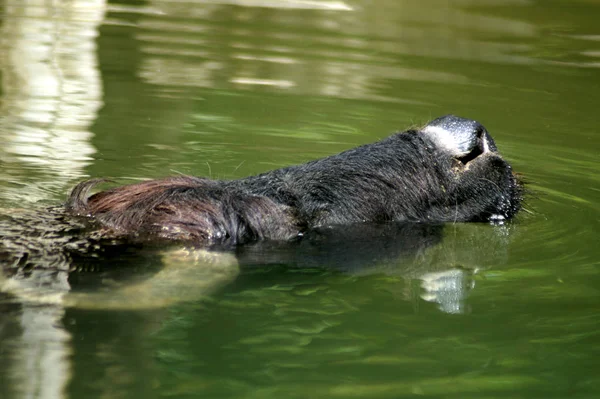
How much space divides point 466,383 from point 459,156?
1974mm

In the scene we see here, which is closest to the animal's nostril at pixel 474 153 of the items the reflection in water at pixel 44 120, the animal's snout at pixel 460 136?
the animal's snout at pixel 460 136

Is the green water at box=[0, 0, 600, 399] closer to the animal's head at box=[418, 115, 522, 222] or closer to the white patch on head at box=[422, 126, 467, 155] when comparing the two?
the animal's head at box=[418, 115, 522, 222]

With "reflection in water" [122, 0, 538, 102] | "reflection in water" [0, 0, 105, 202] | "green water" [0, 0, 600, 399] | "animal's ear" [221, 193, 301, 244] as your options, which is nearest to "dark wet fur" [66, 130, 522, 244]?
"animal's ear" [221, 193, 301, 244]

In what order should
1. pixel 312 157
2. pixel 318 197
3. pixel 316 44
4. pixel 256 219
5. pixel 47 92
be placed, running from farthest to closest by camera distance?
pixel 316 44, pixel 47 92, pixel 312 157, pixel 318 197, pixel 256 219

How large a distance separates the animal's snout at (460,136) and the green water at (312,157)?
1.36 ft

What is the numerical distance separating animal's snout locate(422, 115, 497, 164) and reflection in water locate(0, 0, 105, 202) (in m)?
2.21

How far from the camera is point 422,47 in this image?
11.9m

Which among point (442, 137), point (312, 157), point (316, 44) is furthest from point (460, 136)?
point (316, 44)

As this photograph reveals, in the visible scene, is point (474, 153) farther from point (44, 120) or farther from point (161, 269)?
point (44, 120)

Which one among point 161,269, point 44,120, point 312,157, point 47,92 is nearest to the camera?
point 161,269

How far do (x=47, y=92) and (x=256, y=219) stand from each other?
494 cm

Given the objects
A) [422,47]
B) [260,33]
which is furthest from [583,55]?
[260,33]

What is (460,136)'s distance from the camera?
5031mm

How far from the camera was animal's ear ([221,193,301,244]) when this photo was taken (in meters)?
4.56
